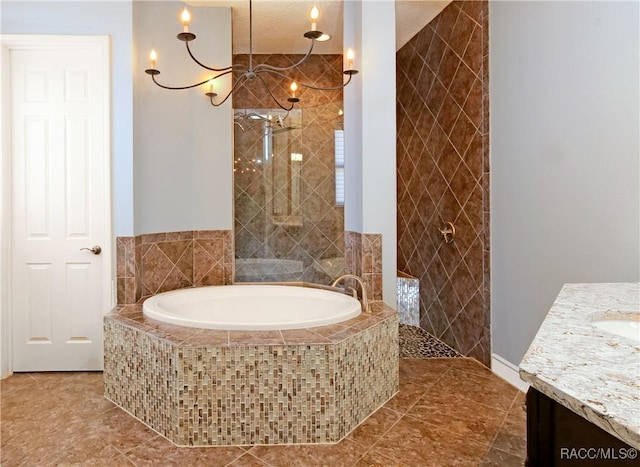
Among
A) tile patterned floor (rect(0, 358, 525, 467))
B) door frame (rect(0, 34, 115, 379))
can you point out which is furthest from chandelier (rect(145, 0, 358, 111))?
tile patterned floor (rect(0, 358, 525, 467))

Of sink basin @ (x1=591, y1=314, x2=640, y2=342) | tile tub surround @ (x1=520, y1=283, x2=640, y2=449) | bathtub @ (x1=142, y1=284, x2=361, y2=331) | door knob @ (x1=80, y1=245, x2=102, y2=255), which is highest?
door knob @ (x1=80, y1=245, x2=102, y2=255)

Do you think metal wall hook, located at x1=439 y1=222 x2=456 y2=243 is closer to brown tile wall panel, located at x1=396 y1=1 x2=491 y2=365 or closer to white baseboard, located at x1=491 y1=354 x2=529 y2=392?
brown tile wall panel, located at x1=396 y1=1 x2=491 y2=365

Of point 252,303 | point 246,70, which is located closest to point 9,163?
point 246,70

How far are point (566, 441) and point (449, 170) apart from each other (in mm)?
2794

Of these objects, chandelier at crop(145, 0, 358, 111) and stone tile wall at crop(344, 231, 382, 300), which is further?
stone tile wall at crop(344, 231, 382, 300)

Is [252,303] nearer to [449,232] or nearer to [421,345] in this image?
[421,345]

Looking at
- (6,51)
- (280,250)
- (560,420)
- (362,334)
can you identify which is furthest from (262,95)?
(560,420)

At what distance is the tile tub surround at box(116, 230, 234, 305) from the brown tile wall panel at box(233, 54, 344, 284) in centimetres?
23

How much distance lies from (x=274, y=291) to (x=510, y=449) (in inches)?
71.4

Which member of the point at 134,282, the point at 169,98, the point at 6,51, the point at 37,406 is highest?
the point at 6,51

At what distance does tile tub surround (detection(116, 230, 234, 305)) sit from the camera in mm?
2771

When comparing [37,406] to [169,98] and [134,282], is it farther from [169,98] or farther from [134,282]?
[169,98]

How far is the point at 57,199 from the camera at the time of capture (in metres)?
2.82

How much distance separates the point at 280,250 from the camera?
376 cm
